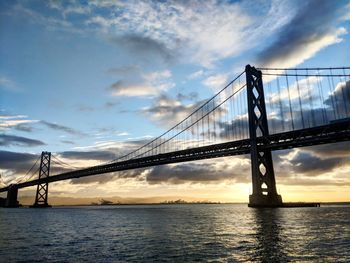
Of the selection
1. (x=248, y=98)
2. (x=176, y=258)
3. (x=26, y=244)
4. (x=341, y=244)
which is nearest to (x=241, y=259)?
(x=176, y=258)

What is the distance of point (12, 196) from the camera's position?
359 ft

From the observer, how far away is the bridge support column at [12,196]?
4254 inches

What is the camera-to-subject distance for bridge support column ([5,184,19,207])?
108062mm

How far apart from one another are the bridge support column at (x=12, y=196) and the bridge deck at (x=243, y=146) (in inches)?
1495

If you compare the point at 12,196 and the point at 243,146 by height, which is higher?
the point at 243,146

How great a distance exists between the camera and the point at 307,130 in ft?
165

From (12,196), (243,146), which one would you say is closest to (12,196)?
(12,196)

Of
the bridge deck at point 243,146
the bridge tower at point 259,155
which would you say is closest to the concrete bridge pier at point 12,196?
the bridge deck at point 243,146

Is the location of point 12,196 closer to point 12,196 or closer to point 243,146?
point 12,196

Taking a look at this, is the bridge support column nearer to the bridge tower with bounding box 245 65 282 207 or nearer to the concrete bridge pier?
the concrete bridge pier

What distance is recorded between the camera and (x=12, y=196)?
10950 cm

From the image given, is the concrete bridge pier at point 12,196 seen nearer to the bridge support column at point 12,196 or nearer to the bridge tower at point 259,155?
the bridge support column at point 12,196

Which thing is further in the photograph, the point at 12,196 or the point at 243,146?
the point at 12,196

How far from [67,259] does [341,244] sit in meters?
12.3
